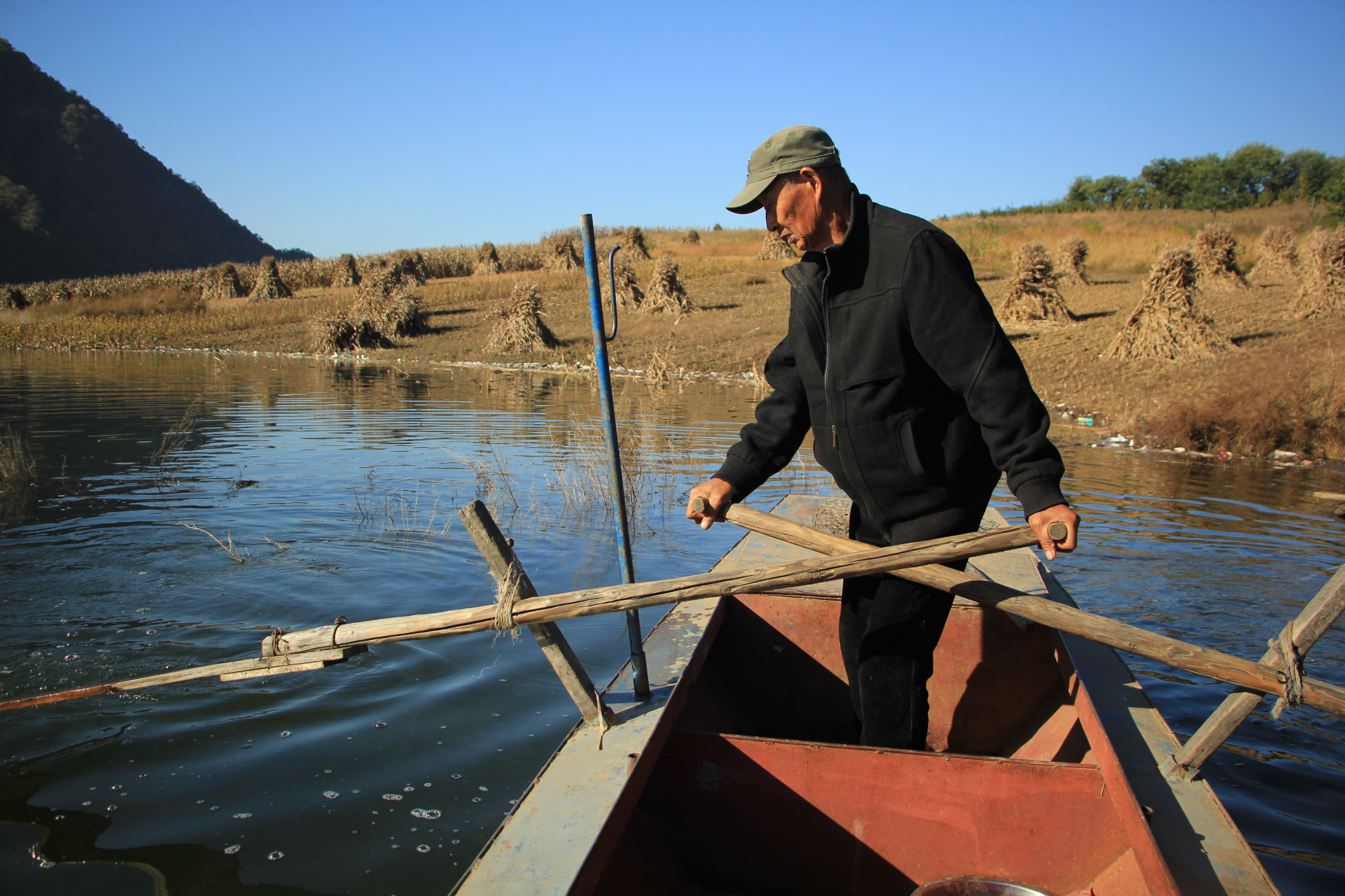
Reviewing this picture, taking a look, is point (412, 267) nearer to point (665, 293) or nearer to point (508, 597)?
point (665, 293)

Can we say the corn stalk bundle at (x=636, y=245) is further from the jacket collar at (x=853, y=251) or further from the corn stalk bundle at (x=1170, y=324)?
the jacket collar at (x=853, y=251)

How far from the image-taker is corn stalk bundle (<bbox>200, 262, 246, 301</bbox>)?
3562 cm

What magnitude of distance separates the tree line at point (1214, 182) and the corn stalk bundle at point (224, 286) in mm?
39986

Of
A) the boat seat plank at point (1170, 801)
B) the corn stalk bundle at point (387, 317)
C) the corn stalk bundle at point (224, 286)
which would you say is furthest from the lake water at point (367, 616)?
the corn stalk bundle at point (224, 286)

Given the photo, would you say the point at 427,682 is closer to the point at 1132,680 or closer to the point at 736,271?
the point at 1132,680

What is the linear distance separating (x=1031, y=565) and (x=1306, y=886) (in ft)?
4.94

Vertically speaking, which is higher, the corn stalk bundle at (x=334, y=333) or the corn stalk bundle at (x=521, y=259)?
the corn stalk bundle at (x=521, y=259)

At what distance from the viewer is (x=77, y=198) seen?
6725 cm

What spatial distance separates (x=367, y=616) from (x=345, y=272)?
119 ft

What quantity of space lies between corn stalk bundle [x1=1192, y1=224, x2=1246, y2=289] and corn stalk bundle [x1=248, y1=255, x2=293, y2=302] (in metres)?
32.1

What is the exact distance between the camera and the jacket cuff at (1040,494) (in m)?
1.87

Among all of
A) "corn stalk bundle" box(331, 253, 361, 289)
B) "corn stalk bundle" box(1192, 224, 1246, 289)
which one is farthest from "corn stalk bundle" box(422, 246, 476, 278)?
"corn stalk bundle" box(1192, 224, 1246, 289)

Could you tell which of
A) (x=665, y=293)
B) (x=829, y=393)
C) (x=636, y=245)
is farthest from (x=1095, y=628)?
(x=636, y=245)

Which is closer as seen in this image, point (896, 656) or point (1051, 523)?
point (1051, 523)
